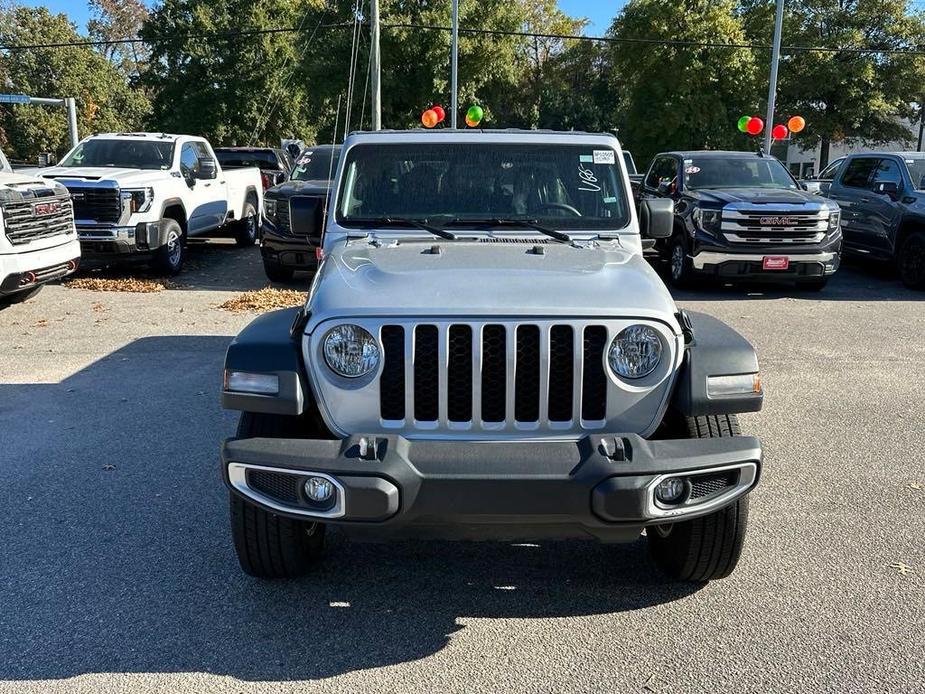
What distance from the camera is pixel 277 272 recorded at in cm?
1170

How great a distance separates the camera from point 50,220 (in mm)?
9117

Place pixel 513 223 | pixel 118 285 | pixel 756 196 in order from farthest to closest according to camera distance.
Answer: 1. pixel 118 285
2. pixel 756 196
3. pixel 513 223

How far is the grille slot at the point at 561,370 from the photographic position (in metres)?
3.07

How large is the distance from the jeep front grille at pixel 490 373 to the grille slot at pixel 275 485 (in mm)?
423

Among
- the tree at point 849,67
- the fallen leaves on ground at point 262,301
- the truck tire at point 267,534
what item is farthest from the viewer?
the tree at point 849,67

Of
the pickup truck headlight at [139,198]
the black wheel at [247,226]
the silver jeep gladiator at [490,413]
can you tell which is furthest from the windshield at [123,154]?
the silver jeep gladiator at [490,413]

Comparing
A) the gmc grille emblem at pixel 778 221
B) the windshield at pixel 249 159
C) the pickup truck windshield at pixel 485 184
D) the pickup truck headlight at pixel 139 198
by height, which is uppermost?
the pickup truck windshield at pixel 485 184

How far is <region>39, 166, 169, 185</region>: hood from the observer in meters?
11.5

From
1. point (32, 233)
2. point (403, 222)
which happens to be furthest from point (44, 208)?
point (403, 222)

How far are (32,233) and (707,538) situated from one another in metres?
7.86

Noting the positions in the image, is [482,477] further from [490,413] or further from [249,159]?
[249,159]

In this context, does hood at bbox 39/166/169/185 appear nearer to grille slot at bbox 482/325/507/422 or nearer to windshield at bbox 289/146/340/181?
windshield at bbox 289/146/340/181

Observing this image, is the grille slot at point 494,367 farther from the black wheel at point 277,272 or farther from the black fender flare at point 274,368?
the black wheel at point 277,272

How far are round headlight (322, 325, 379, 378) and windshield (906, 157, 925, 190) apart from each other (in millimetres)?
11285
